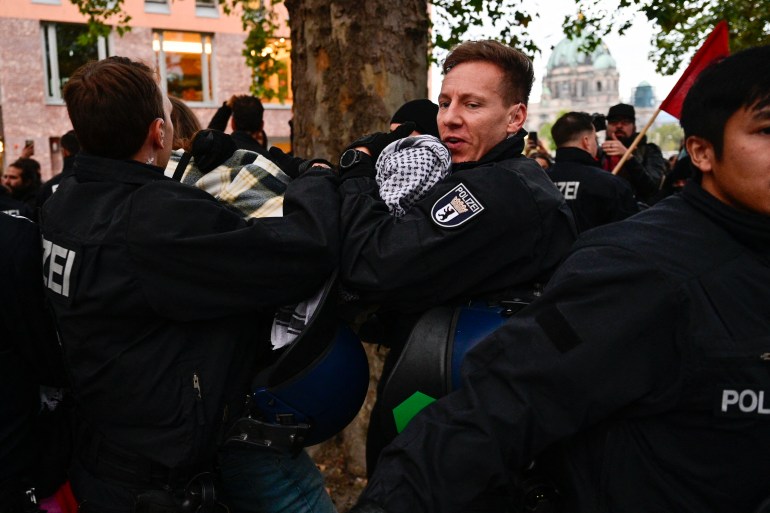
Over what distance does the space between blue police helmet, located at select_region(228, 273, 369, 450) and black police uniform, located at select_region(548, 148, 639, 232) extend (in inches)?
131

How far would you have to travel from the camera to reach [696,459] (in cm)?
141

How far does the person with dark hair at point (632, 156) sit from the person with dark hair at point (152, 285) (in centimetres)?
523

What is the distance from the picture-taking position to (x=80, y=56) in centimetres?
2208

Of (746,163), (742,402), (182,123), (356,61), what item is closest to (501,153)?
(746,163)

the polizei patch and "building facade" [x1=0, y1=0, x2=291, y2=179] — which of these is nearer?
the polizei patch

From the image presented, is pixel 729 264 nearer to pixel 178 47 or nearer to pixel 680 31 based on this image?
pixel 680 31

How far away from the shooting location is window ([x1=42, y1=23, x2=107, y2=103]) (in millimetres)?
21828

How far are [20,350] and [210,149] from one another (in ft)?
2.64

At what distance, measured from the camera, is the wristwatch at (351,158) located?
204 centimetres

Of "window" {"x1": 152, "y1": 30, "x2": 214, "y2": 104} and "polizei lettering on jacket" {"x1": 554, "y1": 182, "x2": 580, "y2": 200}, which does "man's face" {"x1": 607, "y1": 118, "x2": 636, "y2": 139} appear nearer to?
"polizei lettering on jacket" {"x1": 554, "y1": 182, "x2": 580, "y2": 200}

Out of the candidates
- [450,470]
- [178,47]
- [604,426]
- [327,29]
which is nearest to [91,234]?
[450,470]

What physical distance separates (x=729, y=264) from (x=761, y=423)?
0.32 metres

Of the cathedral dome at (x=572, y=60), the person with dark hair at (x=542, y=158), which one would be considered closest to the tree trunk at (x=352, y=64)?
the person with dark hair at (x=542, y=158)

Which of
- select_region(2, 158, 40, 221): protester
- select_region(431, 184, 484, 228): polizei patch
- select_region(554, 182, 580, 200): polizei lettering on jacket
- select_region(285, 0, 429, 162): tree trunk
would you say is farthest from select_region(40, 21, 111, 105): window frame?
select_region(431, 184, 484, 228): polizei patch
